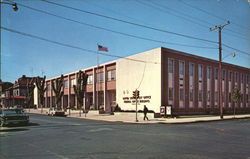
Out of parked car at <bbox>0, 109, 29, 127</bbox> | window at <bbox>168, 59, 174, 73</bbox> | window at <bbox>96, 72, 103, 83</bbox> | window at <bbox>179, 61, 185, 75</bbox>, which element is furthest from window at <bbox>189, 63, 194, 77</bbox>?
parked car at <bbox>0, 109, 29, 127</bbox>

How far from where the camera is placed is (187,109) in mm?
33938

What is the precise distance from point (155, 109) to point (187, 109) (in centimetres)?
636

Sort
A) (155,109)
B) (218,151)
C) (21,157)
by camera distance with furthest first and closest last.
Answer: (155,109), (218,151), (21,157)

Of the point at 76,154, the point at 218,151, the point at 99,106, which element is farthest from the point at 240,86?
the point at 76,154

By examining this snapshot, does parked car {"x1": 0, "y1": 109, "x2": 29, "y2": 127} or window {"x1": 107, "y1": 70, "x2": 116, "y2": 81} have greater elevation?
window {"x1": 107, "y1": 70, "x2": 116, "y2": 81}

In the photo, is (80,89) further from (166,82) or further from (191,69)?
(191,69)

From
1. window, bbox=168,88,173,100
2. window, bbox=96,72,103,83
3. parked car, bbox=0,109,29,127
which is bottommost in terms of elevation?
parked car, bbox=0,109,29,127

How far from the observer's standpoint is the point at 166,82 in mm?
31312

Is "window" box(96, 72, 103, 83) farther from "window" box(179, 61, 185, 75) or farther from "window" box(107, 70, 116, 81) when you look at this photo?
"window" box(179, 61, 185, 75)

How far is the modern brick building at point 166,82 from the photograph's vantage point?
31500 millimetres

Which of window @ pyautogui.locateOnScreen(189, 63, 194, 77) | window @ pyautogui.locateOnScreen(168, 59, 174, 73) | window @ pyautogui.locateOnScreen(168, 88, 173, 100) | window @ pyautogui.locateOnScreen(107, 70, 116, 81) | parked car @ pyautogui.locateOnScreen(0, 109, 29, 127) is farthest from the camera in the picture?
window @ pyautogui.locateOnScreen(107, 70, 116, 81)

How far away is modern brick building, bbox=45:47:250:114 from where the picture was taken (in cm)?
3150

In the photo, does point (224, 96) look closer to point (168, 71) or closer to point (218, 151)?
point (168, 71)

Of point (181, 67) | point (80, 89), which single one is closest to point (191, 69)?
point (181, 67)
